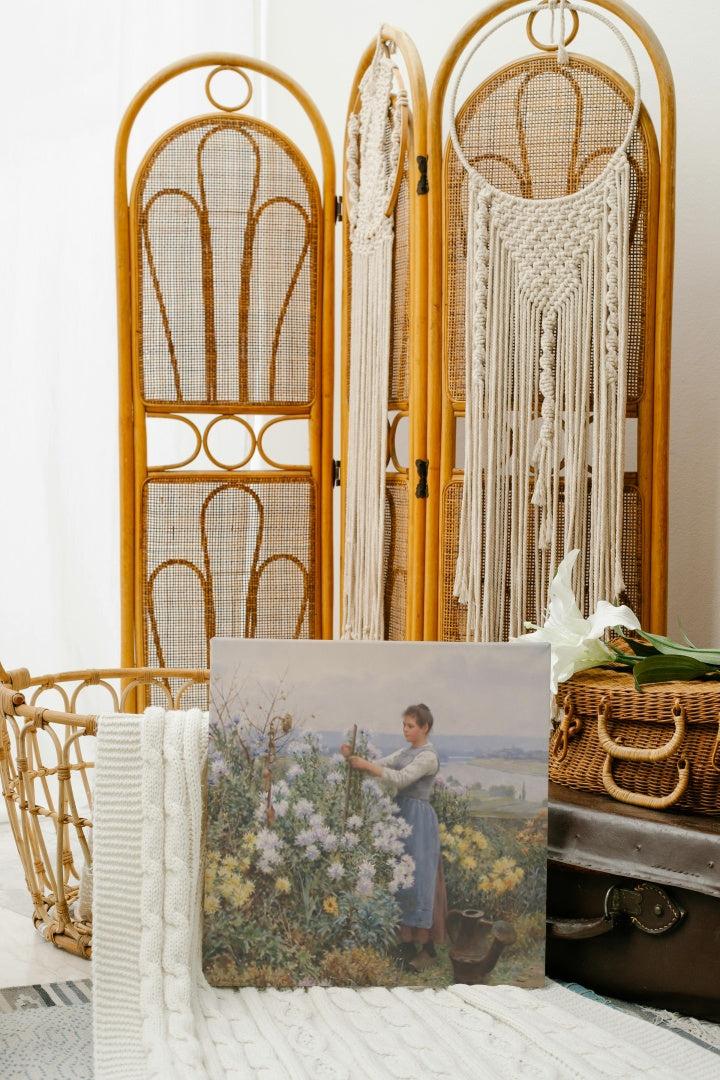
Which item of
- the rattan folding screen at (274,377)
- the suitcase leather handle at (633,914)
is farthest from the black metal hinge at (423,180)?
the suitcase leather handle at (633,914)

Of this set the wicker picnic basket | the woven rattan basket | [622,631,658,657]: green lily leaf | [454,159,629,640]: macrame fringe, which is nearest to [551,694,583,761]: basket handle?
the wicker picnic basket

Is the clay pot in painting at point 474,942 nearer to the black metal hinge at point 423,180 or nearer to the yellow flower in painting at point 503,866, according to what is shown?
the yellow flower in painting at point 503,866

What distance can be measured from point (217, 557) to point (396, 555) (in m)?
0.26

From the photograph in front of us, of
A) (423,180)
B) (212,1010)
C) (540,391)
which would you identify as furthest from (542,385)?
(212,1010)

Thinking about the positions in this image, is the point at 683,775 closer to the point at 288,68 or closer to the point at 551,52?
the point at 551,52

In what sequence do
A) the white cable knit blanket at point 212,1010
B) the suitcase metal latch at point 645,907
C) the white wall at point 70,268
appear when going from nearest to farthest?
the white cable knit blanket at point 212,1010 → the suitcase metal latch at point 645,907 → the white wall at point 70,268

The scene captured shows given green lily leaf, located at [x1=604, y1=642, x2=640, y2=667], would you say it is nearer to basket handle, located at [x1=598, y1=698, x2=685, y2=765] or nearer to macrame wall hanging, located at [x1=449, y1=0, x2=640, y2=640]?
basket handle, located at [x1=598, y1=698, x2=685, y2=765]

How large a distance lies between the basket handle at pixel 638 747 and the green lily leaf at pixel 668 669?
0.14 feet

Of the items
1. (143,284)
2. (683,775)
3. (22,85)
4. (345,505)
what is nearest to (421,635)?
(345,505)

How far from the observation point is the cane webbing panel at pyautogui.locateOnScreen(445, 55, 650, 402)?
1.23 meters

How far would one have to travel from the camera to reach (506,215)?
1229mm

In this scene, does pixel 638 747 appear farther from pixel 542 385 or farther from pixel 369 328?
pixel 369 328

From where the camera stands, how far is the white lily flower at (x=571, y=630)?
38.4 inches

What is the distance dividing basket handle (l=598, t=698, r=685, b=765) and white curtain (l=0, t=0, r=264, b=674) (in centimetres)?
118
